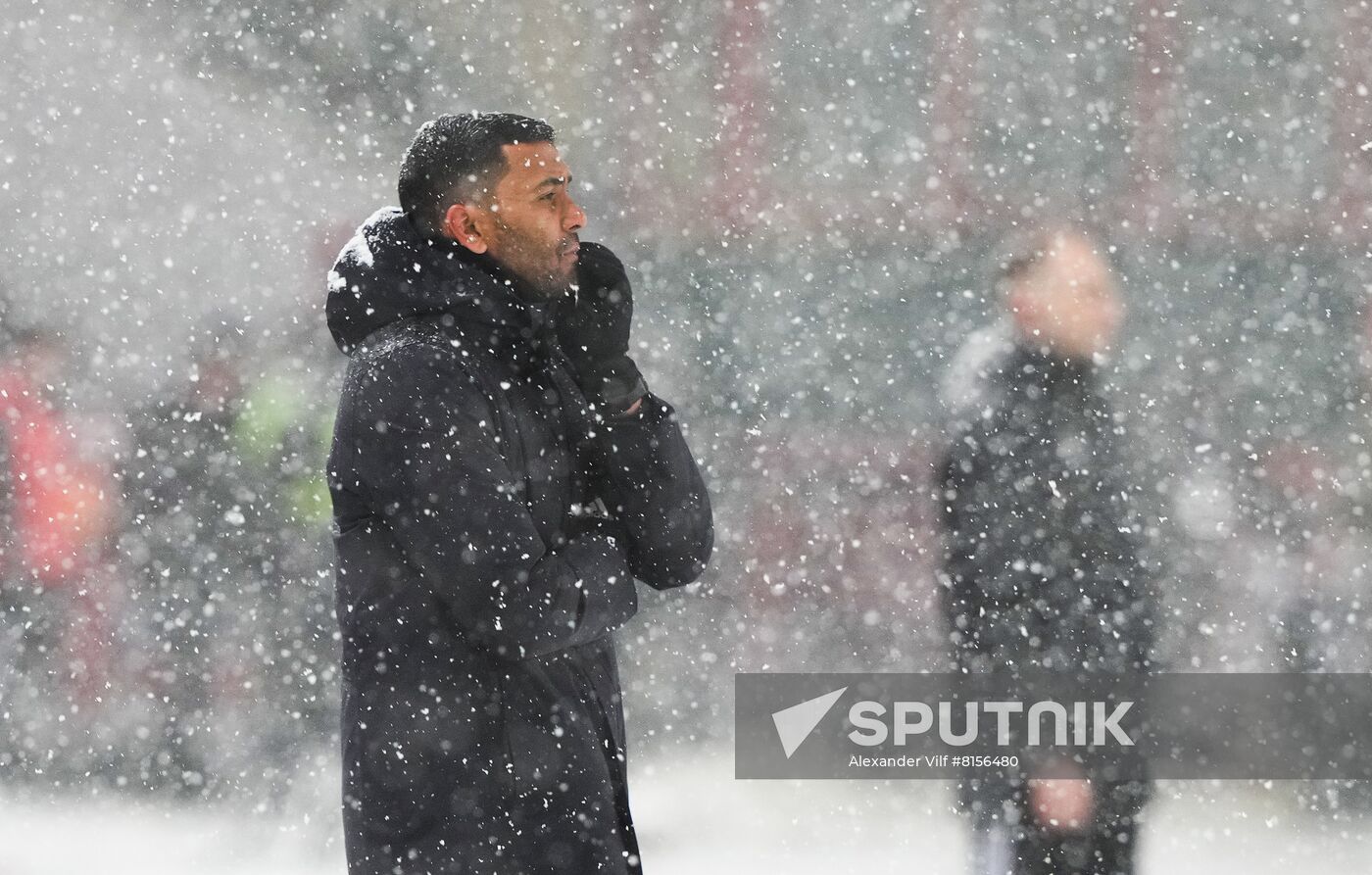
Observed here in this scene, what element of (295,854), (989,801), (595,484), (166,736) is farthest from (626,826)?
(166,736)

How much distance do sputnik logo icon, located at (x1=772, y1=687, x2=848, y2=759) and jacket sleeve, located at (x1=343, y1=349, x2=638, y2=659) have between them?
3.93 m

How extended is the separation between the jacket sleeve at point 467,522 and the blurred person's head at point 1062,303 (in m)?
2.06

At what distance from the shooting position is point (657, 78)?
5.55m

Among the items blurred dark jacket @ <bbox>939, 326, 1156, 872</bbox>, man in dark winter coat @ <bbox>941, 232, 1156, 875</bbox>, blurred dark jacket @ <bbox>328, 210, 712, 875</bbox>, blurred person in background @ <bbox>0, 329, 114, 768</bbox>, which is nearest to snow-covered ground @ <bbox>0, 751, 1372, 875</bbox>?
blurred person in background @ <bbox>0, 329, 114, 768</bbox>

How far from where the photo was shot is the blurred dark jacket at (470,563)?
60.9 inches

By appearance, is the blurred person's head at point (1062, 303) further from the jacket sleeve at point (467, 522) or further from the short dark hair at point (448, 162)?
the jacket sleeve at point (467, 522)

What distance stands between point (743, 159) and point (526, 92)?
95cm

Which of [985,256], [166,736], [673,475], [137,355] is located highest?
[985,256]

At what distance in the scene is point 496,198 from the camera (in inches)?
66.8

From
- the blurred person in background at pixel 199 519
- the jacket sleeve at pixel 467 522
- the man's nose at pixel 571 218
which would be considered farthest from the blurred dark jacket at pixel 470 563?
the blurred person in background at pixel 199 519

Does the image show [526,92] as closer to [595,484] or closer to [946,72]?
[946,72]

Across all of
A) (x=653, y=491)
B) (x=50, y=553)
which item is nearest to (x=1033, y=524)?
(x=653, y=491)

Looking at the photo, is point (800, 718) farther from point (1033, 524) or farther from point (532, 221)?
point (532, 221)

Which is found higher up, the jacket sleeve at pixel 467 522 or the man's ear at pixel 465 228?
the man's ear at pixel 465 228
